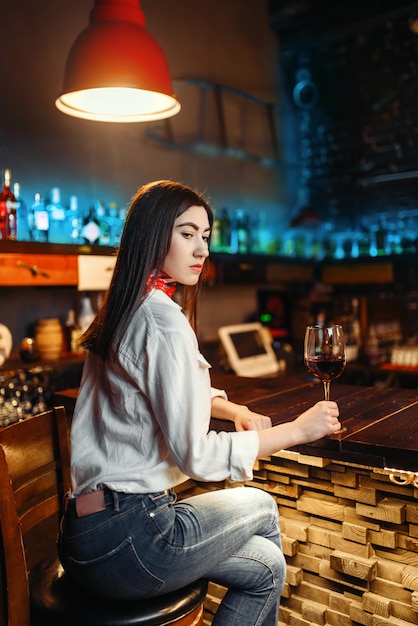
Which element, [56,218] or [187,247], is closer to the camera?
[187,247]

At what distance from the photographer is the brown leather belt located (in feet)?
4.23

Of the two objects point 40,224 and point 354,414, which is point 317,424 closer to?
point 354,414

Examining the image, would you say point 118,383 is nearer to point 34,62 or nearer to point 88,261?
point 88,261

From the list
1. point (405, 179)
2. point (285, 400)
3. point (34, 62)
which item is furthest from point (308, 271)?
point (285, 400)

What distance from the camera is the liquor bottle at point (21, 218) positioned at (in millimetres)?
3113

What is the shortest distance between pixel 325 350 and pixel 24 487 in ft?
2.59

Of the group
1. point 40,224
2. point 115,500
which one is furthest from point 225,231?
point 115,500

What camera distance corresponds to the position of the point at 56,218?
3.30m

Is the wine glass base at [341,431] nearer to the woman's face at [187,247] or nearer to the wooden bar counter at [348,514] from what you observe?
the wooden bar counter at [348,514]

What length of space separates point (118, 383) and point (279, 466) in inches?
26.4

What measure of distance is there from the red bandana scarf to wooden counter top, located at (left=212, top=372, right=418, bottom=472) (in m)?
0.40

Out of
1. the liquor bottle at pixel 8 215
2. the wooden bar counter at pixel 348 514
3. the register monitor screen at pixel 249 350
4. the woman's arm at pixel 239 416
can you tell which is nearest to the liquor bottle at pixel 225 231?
the register monitor screen at pixel 249 350

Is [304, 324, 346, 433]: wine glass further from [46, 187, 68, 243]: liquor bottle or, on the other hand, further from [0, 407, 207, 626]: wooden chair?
[46, 187, 68, 243]: liquor bottle

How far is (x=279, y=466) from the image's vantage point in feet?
5.86
